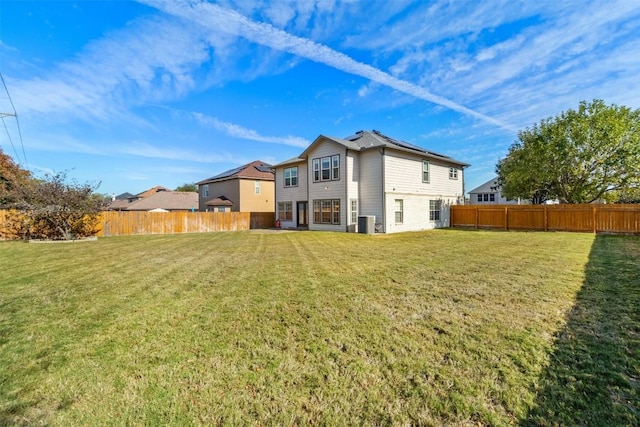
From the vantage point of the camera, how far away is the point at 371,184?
17578 millimetres

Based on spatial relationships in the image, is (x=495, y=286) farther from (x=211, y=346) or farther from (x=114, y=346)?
(x=114, y=346)

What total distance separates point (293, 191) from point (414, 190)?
884cm

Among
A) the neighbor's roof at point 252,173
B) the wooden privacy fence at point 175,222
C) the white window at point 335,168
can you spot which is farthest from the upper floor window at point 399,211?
the neighbor's roof at point 252,173

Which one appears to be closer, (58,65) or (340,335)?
(340,335)

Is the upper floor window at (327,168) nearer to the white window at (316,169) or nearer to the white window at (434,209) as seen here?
the white window at (316,169)

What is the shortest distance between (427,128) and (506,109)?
19.5ft

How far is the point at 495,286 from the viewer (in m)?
5.60

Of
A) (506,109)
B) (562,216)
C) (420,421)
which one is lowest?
(420,421)

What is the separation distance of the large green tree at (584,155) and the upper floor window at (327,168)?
13.0m

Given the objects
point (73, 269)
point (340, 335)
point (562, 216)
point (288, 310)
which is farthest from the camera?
point (562, 216)

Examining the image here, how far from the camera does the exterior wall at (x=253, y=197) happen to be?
28.0 m

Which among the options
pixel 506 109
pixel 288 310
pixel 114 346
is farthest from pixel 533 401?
pixel 506 109

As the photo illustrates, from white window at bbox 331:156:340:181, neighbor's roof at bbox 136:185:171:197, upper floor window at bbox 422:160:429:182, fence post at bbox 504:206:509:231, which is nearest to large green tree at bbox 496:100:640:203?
fence post at bbox 504:206:509:231

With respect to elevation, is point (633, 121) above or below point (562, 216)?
above
